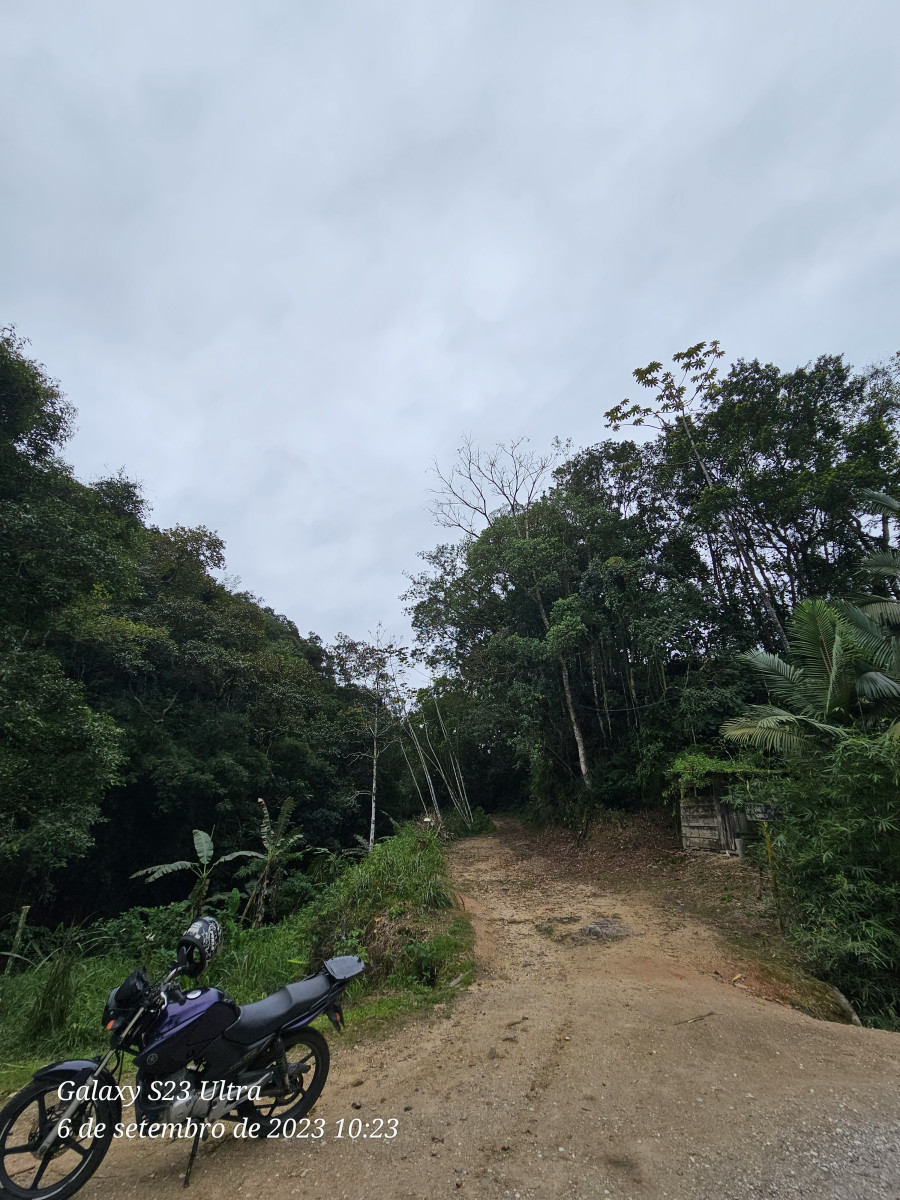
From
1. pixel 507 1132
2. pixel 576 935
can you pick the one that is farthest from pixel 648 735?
pixel 507 1132

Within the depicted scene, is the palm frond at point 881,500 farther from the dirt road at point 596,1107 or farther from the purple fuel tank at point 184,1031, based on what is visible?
the purple fuel tank at point 184,1031

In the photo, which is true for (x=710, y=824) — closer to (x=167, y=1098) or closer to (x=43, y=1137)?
(x=167, y=1098)

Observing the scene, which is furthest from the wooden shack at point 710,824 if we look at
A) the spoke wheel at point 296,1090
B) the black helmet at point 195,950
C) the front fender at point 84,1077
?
the front fender at point 84,1077

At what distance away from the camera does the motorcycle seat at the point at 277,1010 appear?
2.16 metres

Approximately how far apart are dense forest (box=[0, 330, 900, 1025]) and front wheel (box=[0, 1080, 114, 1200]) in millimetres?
4717

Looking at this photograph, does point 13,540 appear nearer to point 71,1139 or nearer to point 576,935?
Result: point 71,1139

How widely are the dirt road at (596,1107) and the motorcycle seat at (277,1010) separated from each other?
1.52 feet

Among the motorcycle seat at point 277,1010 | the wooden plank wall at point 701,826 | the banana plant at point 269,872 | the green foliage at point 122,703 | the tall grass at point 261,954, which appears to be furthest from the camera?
the wooden plank wall at point 701,826

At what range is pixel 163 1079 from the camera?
202cm

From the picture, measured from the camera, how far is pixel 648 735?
34.0 feet

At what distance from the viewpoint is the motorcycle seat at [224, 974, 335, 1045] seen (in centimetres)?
216

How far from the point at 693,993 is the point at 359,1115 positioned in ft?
9.12

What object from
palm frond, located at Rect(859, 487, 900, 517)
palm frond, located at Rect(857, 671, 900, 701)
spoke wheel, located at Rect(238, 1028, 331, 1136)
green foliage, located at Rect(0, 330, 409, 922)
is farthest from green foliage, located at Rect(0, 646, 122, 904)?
palm frond, located at Rect(859, 487, 900, 517)

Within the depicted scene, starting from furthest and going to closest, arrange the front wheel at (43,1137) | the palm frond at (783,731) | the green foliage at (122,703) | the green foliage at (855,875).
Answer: the green foliage at (122,703) → the palm frond at (783,731) → the green foliage at (855,875) → the front wheel at (43,1137)
